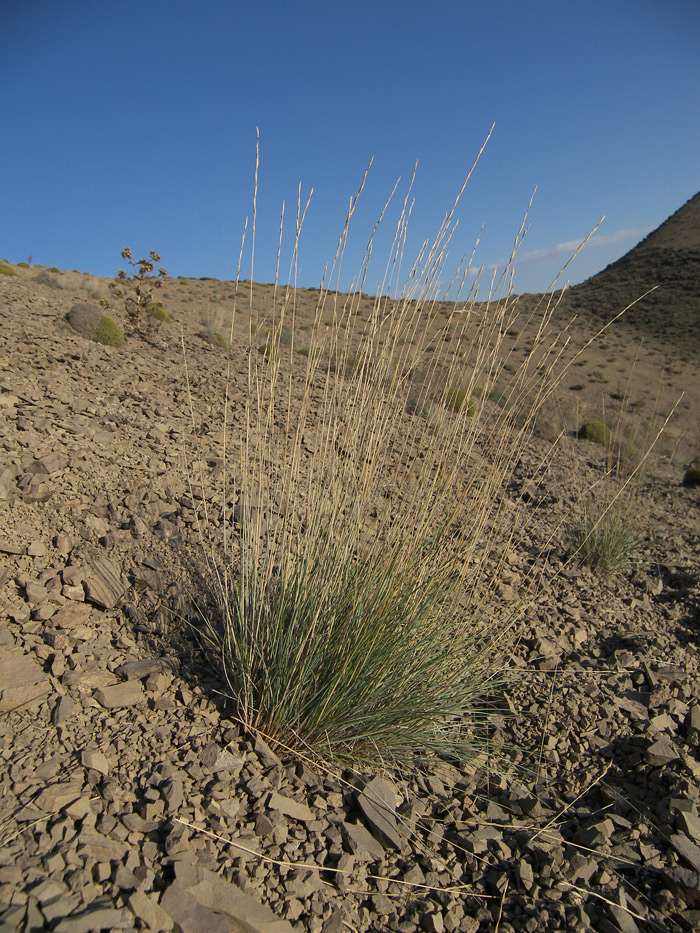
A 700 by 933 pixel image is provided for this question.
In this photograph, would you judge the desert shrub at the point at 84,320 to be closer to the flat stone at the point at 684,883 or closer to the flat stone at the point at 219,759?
the flat stone at the point at 219,759

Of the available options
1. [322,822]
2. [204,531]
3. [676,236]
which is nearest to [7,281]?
[204,531]

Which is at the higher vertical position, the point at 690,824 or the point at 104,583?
the point at 104,583

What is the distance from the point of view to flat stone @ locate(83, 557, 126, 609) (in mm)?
2551

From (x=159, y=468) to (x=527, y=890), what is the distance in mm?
2945

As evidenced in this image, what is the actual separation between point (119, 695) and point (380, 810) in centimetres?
102

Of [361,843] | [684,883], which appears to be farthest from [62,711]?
[684,883]

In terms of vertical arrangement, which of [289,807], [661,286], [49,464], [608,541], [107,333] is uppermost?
[661,286]

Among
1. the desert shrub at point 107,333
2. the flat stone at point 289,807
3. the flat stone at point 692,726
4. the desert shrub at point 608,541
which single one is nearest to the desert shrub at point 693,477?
the desert shrub at point 608,541

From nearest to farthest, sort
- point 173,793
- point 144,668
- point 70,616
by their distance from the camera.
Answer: point 173,793 < point 144,668 < point 70,616

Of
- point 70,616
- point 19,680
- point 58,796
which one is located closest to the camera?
point 58,796

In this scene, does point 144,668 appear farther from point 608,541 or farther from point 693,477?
point 693,477

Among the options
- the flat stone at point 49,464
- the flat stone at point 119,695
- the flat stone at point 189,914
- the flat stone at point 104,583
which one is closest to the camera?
the flat stone at point 189,914

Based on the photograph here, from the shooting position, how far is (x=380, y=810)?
1.95 meters

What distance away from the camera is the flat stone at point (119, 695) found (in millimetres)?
2059
